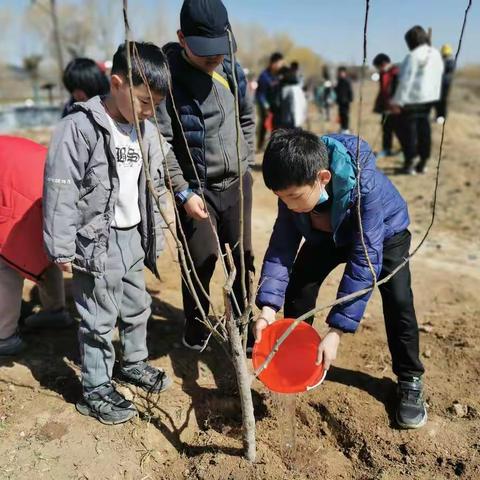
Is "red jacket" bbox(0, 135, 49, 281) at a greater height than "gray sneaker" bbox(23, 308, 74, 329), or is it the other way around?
"red jacket" bbox(0, 135, 49, 281)

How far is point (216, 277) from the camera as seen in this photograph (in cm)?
389

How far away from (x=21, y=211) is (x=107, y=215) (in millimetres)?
568

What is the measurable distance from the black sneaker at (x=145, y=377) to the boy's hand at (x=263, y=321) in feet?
2.44

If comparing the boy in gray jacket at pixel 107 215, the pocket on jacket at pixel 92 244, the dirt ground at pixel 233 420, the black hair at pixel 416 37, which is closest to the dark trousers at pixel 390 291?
the dirt ground at pixel 233 420

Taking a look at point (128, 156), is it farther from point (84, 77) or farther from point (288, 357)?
point (84, 77)

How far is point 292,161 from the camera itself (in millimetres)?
1728

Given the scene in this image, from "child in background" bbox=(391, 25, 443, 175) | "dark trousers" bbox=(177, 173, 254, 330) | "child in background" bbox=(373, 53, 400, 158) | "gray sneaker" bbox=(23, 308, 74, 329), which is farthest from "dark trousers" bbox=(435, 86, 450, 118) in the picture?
"gray sneaker" bbox=(23, 308, 74, 329)

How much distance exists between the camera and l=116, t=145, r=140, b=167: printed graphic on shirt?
2.09 metres

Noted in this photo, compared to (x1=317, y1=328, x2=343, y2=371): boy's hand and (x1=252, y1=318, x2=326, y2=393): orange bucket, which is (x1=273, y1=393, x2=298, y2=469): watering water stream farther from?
(x1=317, y1=328, x2=343, y2=371): boy's hand

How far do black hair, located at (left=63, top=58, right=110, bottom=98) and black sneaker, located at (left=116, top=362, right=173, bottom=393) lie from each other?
163cm

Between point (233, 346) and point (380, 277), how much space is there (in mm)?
784

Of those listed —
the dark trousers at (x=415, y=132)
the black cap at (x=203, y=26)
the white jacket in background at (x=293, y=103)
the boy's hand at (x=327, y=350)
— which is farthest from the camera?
the white jacket in background at (x=293, y=103)

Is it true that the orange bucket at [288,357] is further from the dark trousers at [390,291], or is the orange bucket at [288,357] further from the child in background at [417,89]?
the child in background at [417,89]

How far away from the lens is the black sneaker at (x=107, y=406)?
90.0 inches
